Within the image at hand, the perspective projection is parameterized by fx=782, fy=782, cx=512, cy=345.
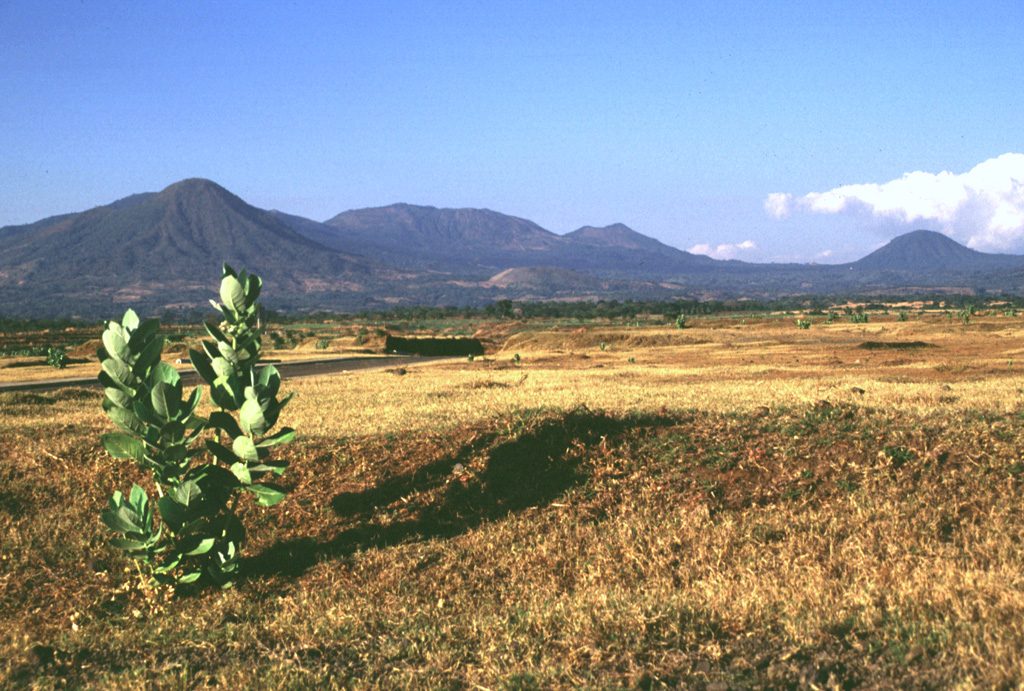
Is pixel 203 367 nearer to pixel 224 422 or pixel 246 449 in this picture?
pixel 224 422

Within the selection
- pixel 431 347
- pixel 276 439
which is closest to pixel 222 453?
pixel 276 439

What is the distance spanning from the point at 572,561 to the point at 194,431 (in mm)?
3733

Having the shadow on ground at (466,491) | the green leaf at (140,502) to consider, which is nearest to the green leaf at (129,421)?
the green leaf at (140,502)

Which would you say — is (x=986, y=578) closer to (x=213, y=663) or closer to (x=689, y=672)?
(x=689, y=672)

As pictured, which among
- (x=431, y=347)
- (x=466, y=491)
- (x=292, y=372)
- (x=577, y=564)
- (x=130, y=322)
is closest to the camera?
(x=130, y=322)

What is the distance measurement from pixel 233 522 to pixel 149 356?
171cm

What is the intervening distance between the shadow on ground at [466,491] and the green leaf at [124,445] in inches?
62.0

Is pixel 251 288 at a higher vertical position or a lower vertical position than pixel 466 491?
higher

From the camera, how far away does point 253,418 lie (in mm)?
6883

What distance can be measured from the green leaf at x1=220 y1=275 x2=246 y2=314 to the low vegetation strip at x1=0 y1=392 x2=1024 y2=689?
102 inches

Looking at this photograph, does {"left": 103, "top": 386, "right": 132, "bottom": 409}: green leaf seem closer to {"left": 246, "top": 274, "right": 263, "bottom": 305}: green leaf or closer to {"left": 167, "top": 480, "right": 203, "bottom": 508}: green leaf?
{"left": 167, "top": 480, "right": 203, "bottom": 508}: green leaf

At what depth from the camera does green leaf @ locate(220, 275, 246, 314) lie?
23.5ft

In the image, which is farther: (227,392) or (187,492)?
(227,392)

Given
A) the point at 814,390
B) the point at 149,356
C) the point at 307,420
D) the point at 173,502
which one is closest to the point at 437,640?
the point at 173,502
